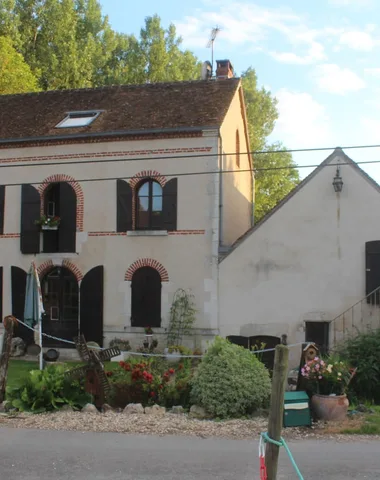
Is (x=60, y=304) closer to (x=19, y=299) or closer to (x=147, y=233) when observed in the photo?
(x=19, y=299)

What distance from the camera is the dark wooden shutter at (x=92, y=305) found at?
17406 mm

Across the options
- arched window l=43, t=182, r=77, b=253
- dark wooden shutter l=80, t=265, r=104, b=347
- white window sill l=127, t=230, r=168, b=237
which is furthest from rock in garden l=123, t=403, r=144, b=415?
arched window l=43, t=182, r=77, b=253

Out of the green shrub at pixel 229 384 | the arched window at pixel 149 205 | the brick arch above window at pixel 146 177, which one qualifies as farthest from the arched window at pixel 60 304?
the green shrub at pixel 229 384

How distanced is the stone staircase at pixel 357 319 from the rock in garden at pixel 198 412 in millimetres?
6283

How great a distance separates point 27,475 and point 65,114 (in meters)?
14.4

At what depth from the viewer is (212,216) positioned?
16766mm

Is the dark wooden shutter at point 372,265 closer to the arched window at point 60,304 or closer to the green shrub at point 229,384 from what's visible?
the green shrub at point 229,384

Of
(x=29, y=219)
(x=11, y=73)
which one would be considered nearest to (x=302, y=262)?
(x=29, y=219)

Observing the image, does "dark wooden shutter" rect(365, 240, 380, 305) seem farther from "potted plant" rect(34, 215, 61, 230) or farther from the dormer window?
the dormer window

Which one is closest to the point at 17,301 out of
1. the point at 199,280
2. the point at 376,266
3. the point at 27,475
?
the point at 199,280

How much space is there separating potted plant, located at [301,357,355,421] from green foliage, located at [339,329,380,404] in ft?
2.54

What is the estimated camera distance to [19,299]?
1808 centimetres

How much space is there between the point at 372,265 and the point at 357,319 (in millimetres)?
1439

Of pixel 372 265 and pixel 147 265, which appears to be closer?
pixel 372 265
